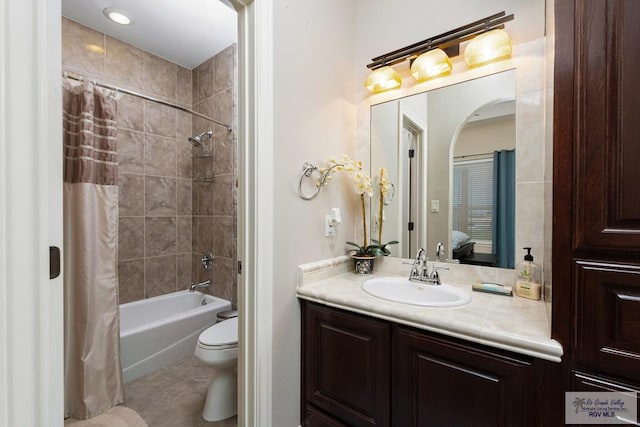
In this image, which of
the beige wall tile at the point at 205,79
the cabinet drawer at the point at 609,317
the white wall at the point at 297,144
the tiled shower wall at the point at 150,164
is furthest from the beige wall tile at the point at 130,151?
the cabinet drawer at the point at 609,317

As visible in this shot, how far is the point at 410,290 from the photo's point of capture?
1.44 m

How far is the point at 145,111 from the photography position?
2.53 metres

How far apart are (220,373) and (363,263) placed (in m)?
1.07

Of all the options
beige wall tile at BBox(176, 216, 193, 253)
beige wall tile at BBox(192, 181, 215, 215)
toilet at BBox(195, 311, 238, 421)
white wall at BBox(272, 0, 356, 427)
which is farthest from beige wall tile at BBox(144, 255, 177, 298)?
white wall at BBox(272, 0, 356, 427)

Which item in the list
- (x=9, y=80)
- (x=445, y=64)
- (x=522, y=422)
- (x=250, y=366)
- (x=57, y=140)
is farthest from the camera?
(x=445, y=64)

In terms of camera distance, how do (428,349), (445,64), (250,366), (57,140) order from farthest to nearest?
(445,64) → (250,366) → (428,349) → (57,140)

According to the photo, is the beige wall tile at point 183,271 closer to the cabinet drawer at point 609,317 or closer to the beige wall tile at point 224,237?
the beige wall tile at point 224,237

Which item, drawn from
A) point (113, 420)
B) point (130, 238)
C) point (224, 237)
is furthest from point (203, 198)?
point (113, 420)

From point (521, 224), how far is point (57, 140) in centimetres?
177

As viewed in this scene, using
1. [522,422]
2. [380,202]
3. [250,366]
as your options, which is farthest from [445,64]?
[250,366]

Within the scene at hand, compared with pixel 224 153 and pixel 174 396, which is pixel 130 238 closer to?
pixel 224 153

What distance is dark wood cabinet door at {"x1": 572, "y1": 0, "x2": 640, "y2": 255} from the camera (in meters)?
0.69

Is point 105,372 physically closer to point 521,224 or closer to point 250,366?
point 250,366

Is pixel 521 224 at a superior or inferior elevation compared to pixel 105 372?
superior
